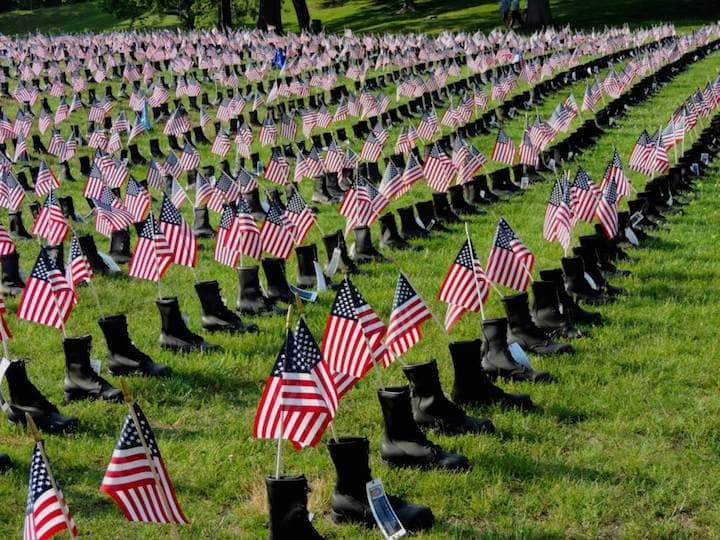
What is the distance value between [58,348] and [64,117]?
1432 centimetres

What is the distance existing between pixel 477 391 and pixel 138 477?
3.23 meters

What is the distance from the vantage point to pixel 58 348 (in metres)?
9.74

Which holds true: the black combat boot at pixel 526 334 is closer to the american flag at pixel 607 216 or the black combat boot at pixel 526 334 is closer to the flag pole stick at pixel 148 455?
the american flag at pixel 607 216

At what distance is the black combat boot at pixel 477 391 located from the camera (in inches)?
301

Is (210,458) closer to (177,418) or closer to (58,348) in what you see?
(177,418)

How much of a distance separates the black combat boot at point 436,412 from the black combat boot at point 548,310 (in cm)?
241

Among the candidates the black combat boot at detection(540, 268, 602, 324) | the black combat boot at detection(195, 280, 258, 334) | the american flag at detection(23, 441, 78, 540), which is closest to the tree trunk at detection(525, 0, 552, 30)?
the black combat boot at detection(540, 268, 602, 324)

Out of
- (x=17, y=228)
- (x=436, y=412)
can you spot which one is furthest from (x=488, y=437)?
(x=17, y=228)

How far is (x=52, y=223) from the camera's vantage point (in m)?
12.4

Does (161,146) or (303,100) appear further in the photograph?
(303,100)

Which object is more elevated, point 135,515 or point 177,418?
point 135,515

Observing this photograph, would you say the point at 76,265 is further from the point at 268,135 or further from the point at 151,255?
the point at 268,135

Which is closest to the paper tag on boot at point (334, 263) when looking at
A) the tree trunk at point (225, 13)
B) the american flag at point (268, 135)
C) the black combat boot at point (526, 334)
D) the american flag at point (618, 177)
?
the black combat boot at point (526, 334)

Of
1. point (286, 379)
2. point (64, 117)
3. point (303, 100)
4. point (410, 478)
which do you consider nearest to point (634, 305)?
point (410, 478)
